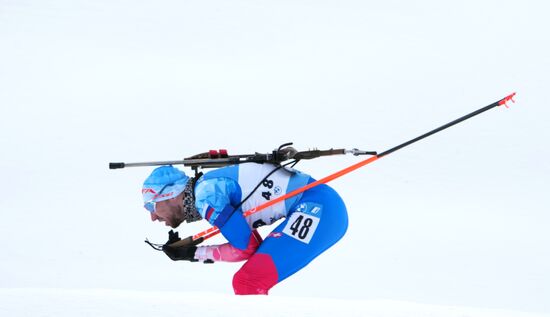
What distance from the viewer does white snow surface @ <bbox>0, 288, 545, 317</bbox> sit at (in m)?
3.00

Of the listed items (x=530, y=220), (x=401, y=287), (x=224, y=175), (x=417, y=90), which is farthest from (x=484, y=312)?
(x=417, y=90)

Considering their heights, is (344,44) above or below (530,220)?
above

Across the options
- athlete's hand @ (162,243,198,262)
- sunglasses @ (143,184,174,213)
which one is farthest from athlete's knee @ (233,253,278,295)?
sunglasses @ (143,184,174,213)

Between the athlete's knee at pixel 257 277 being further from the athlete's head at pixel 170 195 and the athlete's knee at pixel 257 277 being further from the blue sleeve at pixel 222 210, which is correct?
the athlete's head at pixel 170 195

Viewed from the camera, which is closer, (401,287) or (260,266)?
(260,266)

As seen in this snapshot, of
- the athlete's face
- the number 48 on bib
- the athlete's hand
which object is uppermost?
the athlete's face

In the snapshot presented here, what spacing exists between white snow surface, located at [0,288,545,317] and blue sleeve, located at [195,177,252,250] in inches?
27.2

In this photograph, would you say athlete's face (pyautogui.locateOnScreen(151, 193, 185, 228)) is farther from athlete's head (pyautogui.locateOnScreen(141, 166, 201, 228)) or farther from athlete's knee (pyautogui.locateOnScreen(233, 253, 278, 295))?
athlete's knee (pyautogui.locateOnScreen(233, 253, 278, 295))

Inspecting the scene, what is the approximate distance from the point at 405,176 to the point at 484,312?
4465 millimetres

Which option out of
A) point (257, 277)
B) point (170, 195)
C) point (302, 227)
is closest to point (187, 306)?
point (257, 277)

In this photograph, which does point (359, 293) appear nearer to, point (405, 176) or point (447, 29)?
point (405, 176)

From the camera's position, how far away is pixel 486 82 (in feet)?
29.5

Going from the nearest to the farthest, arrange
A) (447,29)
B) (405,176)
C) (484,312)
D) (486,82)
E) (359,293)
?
1. (484,312)
2. (359,293)
3. (405,176)
4. (486,82)
5. (447,29)

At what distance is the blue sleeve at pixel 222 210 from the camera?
13.5 ft
